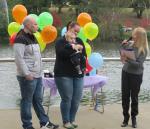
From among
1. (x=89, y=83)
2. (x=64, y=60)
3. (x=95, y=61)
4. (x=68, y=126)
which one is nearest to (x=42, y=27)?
(x=95, y=61)

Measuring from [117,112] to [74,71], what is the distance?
167cm

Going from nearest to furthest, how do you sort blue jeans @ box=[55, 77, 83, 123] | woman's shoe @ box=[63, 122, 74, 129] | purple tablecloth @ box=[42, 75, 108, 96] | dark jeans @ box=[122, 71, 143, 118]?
blue jeans @ box=[55, 77, 83, 123] < woman's shoe @ box=[63, 122, 74, 129] < dark jeans @ box=[122, 71, 143, 118] < purple tablecloth @ box=[42, 75, 108, 96]

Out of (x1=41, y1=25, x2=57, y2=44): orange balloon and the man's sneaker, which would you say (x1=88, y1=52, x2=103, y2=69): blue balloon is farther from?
the man's sneaker

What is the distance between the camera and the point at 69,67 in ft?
23.7

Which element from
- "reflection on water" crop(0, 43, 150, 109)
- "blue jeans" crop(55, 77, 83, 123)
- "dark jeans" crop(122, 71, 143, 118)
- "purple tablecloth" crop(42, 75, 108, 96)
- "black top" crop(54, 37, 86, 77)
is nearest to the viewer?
"black top" crop(54, 37, 86, 77)

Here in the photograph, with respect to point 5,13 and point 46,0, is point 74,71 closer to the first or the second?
point 5,13

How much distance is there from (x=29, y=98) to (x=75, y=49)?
3.09 ft

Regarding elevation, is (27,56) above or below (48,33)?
below

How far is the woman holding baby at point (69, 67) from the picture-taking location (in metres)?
7.17

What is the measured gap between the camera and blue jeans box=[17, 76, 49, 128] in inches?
275

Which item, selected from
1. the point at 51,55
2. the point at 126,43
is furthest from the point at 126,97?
the point at 51,55

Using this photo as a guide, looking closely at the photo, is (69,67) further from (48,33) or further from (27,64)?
(48,33)

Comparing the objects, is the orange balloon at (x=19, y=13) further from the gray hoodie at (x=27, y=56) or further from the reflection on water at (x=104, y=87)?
the gray hoodie at (x=27, y=56)

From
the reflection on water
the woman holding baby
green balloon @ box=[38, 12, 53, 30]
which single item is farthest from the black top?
the reflection on water
